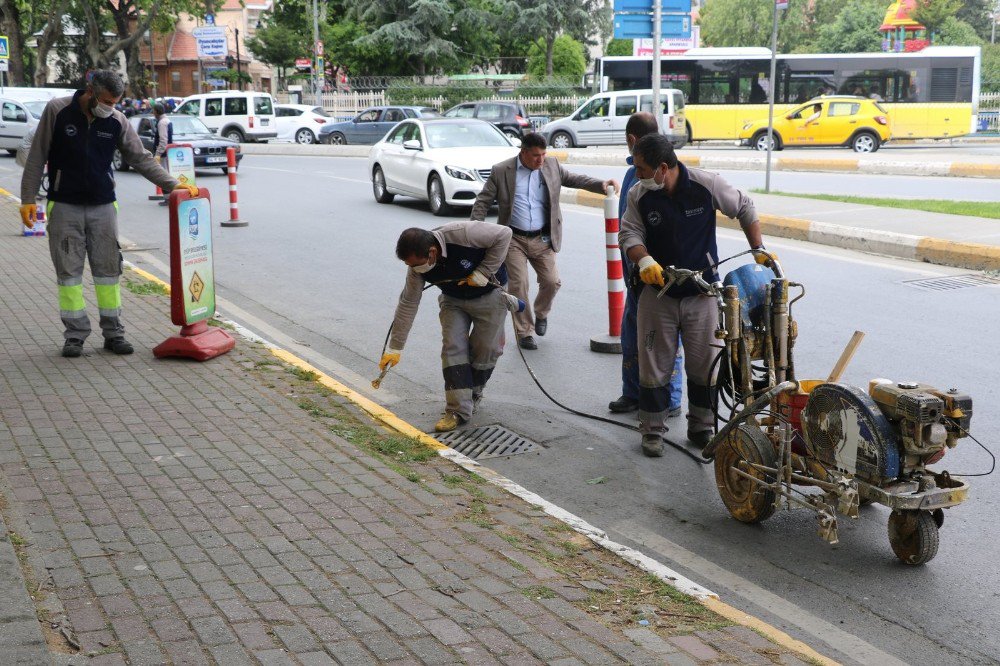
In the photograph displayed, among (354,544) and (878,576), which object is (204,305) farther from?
(878,576)

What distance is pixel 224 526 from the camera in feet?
15.0

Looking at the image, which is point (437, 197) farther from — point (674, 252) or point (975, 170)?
point (975, 170)

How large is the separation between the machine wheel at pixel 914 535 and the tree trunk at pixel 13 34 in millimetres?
49554

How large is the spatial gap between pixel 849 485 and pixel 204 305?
203 inches

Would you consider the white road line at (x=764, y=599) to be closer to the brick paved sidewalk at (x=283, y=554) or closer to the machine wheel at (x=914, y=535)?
the brick paved sidewalk at (x=283, y=554)

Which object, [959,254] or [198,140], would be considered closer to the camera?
[959,254]

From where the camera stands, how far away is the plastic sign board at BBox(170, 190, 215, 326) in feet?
25.0

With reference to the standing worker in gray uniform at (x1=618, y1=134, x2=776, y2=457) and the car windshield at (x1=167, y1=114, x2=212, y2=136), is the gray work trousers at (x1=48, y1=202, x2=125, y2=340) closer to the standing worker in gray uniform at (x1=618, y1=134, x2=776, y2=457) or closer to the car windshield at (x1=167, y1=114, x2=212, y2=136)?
the standing worker in gray uniform at (x1=618, y1=134, x2=776, y2=457)

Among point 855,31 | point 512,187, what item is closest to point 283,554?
point 512,187

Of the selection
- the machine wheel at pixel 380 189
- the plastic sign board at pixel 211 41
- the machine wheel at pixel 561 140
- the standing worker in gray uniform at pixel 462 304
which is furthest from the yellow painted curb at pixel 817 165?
the plastic sign board at pixel 211 41

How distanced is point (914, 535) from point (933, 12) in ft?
209

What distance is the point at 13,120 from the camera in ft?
104

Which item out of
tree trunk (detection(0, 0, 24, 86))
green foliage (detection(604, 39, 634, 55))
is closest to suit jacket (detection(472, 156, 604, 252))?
tree trunk (detection(0, 0, 24, 86))

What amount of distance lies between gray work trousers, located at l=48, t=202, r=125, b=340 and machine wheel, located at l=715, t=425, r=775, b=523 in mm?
4676
